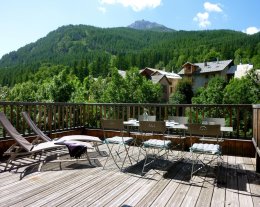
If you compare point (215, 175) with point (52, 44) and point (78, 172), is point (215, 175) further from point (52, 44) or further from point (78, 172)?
point (52, 44)

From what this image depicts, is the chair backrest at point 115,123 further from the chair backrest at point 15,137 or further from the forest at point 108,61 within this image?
the forest at point 108,61

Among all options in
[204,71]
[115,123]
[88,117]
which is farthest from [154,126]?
[204,71]

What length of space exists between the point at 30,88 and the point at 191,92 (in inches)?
1418

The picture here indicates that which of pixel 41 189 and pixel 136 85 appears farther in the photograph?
pixel 136 85

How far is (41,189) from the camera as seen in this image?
3.47 m

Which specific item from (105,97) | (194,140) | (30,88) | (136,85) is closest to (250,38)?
(136,85)

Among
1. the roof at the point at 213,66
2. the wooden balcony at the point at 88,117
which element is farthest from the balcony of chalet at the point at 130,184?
the roof at the point at 213,66

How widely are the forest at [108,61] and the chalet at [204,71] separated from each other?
4.83 m

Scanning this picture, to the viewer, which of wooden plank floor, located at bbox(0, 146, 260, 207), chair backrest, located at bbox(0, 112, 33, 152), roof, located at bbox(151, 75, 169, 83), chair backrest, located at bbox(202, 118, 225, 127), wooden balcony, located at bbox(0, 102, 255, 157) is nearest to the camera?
wooden plank floor, located at bbox(0, 146, 260, 207)

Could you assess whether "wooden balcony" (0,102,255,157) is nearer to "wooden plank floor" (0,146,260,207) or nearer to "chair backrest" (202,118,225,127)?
"chair backrest" (202,118,225,127)

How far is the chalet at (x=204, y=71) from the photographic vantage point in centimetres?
5819

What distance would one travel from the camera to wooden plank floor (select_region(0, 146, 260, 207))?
10.1 ft

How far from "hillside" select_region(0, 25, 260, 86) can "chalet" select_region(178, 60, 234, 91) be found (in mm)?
6126

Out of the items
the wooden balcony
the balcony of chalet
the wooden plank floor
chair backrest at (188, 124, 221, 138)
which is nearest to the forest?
the wooden balcony
